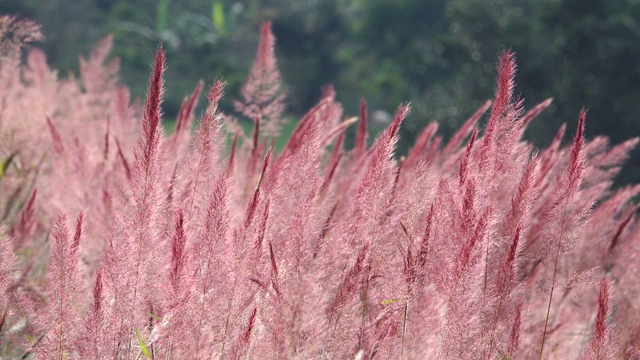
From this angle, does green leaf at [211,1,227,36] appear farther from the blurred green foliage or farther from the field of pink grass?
the field of pink grass

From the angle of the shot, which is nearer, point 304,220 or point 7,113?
point 304,220

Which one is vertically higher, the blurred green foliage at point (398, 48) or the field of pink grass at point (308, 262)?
the blurred green foliage at point (398, 48)

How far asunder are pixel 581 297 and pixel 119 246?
1639mm

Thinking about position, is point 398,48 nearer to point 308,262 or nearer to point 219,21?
point 219,21

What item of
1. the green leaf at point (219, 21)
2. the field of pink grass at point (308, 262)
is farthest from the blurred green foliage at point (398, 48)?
the field of pink grass at point (308, 262)

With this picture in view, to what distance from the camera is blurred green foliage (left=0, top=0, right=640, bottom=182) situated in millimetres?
13102

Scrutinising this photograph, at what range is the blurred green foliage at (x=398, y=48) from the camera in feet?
43.0

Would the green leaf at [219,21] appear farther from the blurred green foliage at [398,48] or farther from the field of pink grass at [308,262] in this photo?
the field of pink grass at [308,262]

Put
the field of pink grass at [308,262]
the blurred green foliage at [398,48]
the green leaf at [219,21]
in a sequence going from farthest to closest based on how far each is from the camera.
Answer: the green leaf at [219,21]
the blurred green foliage at [398,48]
the field of pink grass at [308,262]

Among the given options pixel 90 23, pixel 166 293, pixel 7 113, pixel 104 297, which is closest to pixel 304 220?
pixel 166 293

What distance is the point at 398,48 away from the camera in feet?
72.0

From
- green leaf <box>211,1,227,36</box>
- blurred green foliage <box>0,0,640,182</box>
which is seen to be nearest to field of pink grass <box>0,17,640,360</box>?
blurred green foliage <box>0,0,640,182</box>

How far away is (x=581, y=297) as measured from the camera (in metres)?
2.58

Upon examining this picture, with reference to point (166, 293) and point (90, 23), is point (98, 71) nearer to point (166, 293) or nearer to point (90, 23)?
point (166, 293)
